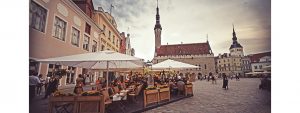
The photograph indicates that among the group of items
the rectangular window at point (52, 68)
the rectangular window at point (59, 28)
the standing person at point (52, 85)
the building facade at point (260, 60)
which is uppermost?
the rectangular window at point (59, 28)

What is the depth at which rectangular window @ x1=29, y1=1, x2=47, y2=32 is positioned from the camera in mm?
2664

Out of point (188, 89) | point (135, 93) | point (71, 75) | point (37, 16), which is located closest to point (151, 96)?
point (135, 93)

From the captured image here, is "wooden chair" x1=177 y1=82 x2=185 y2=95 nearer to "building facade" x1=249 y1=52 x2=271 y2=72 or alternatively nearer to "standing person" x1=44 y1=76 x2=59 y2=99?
"building facade" x1=249 y1=52 x2=271 y2=72

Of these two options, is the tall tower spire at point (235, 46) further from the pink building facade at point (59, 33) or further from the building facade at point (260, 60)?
the pink building facade at point (59, 33)

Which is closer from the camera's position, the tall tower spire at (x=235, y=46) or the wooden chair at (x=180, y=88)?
the tall tower spire at (x=235, y=46)

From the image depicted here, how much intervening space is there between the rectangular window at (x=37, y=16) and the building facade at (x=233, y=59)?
2.73 meters

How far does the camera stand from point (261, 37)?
313 centimetres

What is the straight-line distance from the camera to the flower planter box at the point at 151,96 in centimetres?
394

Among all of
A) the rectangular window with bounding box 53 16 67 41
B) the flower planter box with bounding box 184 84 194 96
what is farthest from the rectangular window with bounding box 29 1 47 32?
the flower planter box with bounding box 184 84 194 96

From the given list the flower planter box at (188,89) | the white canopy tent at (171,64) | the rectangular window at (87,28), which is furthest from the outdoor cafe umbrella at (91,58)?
the flower planter box at (188,89)

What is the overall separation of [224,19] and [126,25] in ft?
5.10

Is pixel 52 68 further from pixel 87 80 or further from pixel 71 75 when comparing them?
pixel 87 80
